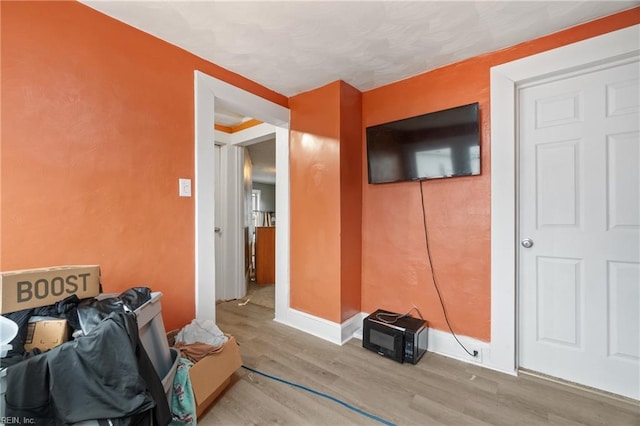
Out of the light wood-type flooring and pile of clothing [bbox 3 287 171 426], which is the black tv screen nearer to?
the light wood-type flooring

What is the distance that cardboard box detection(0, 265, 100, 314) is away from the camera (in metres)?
1.00

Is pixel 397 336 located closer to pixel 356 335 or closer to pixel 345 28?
pixel 356 335

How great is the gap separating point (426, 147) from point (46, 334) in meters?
2.47

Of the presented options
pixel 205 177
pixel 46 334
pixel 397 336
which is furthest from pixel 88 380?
pixel 397 336

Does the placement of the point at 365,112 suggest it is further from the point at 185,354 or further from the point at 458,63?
the point at 185,354

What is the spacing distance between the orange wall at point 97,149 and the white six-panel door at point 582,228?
2.52 meters

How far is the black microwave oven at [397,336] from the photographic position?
201cm

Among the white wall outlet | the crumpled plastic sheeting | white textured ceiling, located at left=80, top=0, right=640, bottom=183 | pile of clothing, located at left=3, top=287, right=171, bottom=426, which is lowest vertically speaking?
the crumpled plastic sheeting

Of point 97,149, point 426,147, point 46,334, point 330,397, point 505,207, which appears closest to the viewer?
point 46,334

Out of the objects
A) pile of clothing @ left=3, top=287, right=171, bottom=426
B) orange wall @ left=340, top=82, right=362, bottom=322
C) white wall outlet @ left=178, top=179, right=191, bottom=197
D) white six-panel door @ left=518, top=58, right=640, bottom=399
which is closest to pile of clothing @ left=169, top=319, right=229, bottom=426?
pile of clothing @ left=3, top=287, right=171, bottom=426

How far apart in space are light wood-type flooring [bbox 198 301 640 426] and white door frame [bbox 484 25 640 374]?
24 cm

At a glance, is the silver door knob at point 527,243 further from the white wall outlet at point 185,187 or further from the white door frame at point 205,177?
the white wall outlet at point 185,187

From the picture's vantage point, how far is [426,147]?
2.12m

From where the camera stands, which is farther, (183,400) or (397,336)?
(397,336)
